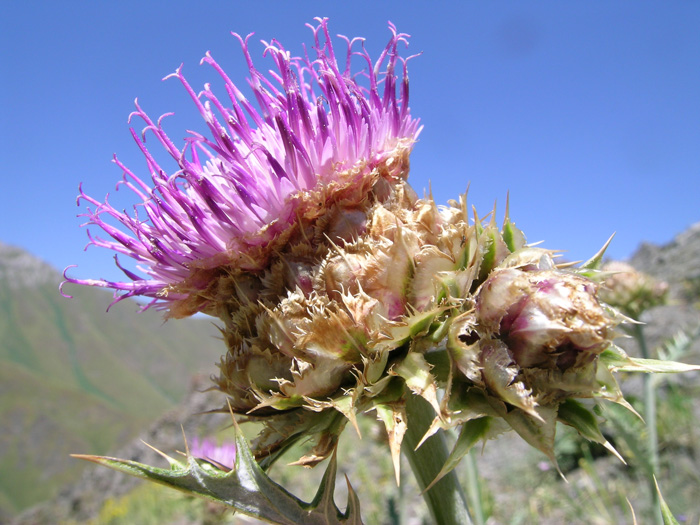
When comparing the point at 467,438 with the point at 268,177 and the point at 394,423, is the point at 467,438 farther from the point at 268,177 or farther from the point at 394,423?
the point at 268,177

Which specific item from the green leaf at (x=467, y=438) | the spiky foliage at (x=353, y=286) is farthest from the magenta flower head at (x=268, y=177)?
the green leaf at (x=467, y=438)

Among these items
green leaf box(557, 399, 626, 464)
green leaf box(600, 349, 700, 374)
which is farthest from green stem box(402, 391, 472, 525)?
green leaf box(600, 349, 700, 374)

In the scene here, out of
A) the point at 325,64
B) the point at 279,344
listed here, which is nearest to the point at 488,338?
the point at 279,344

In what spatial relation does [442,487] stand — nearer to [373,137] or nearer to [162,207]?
[373,137]

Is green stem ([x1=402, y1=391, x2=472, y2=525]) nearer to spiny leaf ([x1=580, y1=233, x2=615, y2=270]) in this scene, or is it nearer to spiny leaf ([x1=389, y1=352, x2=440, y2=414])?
spiny leaf ([x1=389, y1=352, x2=440, y2=414])

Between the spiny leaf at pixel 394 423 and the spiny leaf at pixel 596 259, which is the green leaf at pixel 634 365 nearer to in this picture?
the spiny leaf at pixel 596 259

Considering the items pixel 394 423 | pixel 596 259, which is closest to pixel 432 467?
pixel 394 423
